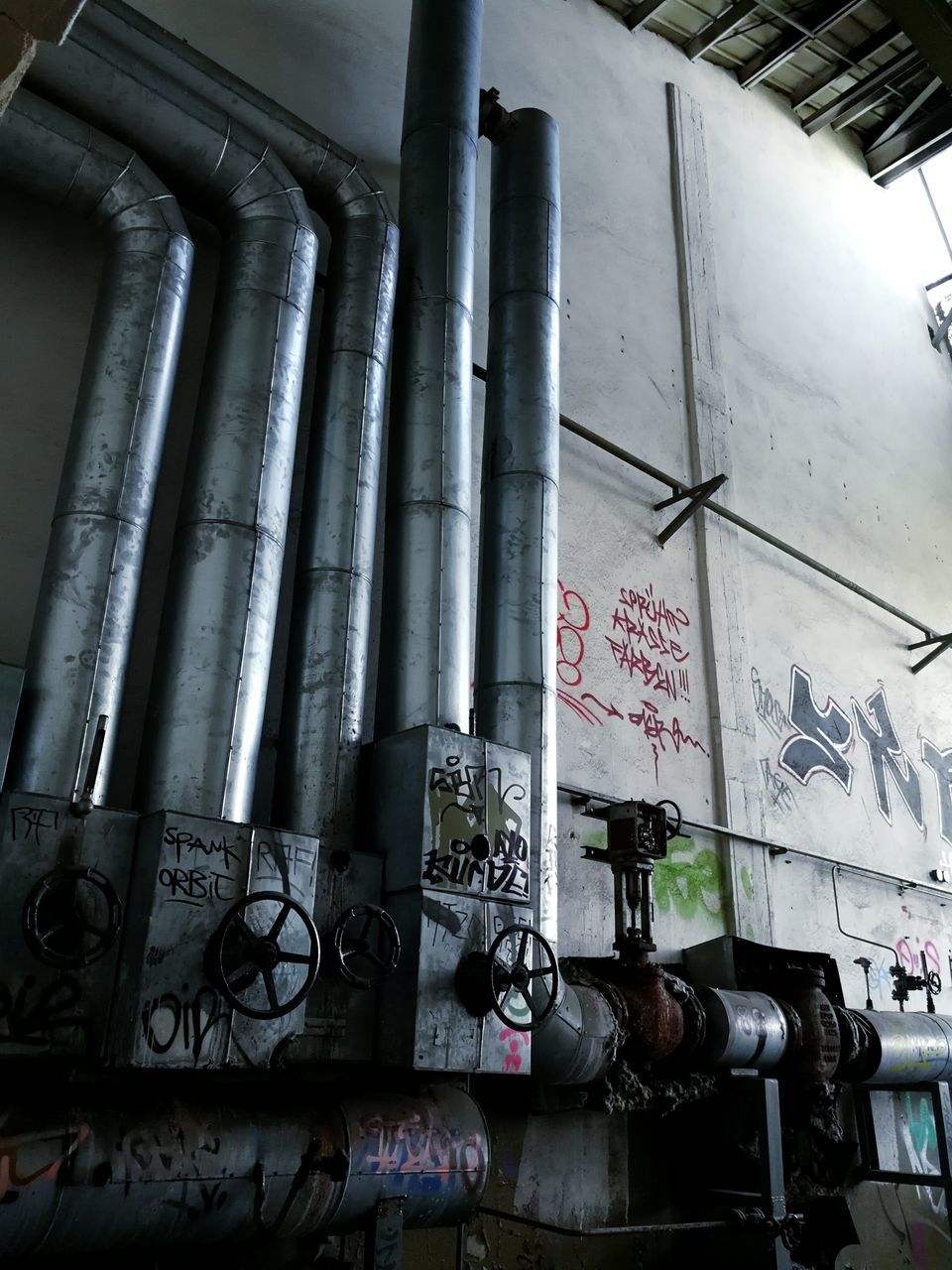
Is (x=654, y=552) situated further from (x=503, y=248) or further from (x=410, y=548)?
(x=410, y=548)

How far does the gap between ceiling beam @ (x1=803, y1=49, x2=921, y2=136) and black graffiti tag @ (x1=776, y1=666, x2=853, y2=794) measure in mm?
3860

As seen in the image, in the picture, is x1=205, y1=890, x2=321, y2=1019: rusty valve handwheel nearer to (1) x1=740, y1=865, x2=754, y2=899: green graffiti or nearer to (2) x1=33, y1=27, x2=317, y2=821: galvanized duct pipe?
(2) x1=33, y1=27, x2=317, y2=821: galvanized duct pipe

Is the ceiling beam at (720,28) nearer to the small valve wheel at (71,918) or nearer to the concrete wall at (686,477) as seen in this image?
the concrete wall at (686,477)

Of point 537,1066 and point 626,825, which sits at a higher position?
point 626,825

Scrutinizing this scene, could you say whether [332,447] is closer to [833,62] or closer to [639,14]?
[639,14]

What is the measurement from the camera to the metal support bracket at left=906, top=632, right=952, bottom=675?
5.45 m

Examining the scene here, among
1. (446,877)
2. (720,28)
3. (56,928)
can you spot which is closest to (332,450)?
(446,877)

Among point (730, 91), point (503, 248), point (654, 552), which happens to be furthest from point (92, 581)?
point (730, 91)

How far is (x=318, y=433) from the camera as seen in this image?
2787 millimetres

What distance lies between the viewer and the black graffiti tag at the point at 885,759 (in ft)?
16.2

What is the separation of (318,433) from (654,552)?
6.07 feet

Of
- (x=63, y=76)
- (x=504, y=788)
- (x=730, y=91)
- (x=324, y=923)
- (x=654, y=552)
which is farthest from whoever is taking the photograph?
(x=730, y=91)

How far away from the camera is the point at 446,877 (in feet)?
7.35

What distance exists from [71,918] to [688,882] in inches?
97.5
